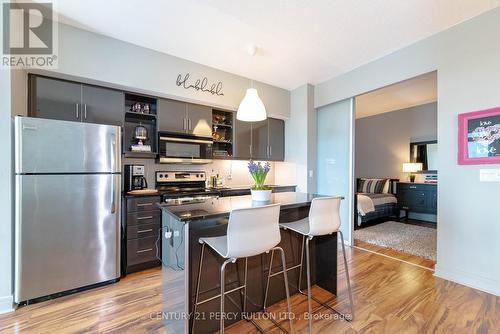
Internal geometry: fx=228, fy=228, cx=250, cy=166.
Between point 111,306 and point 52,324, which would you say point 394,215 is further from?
point 52,324

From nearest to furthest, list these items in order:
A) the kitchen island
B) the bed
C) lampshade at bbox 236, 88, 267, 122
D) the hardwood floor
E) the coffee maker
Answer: the kitchen island → the hardwood floor → lampshade at bbox 236, 88, 267, 122 → the coffee maker → the bed

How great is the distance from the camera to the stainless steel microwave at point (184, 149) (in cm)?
321

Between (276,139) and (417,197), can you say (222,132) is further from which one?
(417,197)

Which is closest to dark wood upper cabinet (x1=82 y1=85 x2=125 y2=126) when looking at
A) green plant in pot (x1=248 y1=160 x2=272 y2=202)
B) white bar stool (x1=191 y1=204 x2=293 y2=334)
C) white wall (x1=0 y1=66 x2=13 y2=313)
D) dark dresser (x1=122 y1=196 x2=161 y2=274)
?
white wall (x1=0 y1=66 x2=13 y2=313)

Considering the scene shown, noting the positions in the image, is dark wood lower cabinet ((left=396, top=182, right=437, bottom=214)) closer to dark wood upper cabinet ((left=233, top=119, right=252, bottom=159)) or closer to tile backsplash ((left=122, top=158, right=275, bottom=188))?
tile backsplash ((left=122, top=158, right=275, bottom=188))

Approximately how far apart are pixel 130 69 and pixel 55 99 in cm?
87

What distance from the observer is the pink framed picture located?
2.22 m

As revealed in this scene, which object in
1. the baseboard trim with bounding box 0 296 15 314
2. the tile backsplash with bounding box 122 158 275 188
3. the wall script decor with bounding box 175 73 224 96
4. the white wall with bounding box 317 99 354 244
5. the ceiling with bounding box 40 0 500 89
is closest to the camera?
the baseboard trim with bounding box 0 296 15 314

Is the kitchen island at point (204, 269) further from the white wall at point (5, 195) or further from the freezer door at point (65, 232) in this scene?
the white wall at point (5, 195)

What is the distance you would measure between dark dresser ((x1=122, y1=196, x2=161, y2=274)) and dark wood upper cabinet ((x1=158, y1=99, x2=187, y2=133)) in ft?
3.40

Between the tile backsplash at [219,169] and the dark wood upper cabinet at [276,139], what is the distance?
0.50 metres

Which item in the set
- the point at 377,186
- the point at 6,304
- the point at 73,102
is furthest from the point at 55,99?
the point at 377,186

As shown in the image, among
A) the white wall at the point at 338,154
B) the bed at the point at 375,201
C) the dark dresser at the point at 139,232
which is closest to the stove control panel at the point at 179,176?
the dark dresser at the point at 139,232

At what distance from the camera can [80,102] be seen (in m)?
2.66
